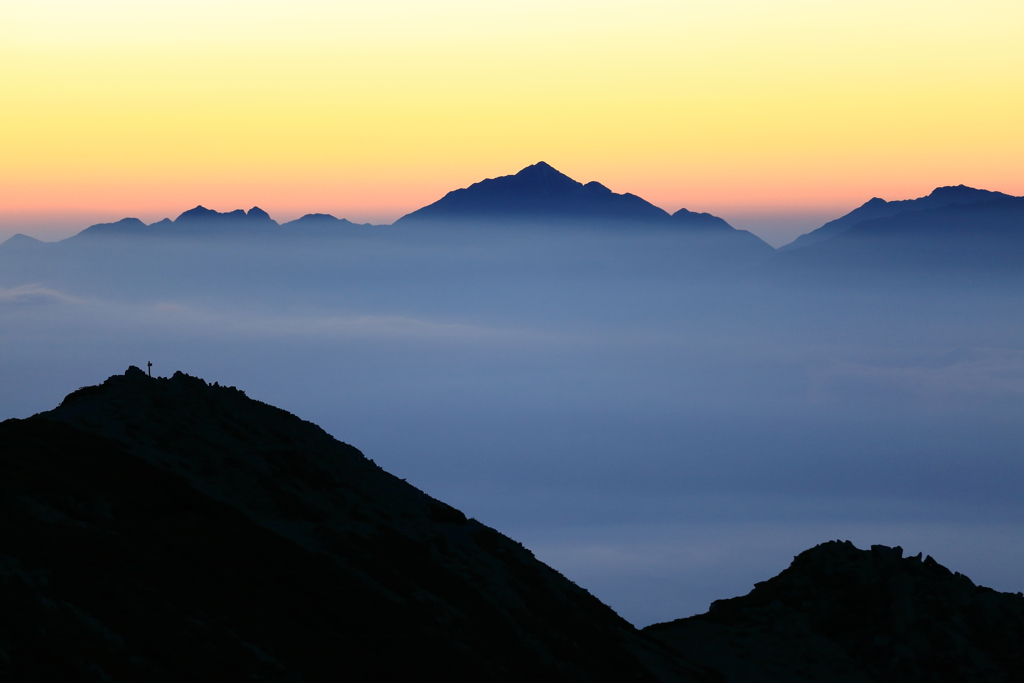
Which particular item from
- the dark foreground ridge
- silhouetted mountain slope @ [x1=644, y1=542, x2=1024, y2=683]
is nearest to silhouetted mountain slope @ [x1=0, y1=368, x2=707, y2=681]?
the dark foreground ridge

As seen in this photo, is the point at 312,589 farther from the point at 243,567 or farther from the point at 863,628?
the point at 863,628

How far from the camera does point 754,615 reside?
225 feet

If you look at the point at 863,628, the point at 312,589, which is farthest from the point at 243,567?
the point at 863,628

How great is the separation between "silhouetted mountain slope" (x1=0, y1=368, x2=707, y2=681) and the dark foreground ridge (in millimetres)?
107

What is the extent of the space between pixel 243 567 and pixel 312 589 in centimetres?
311

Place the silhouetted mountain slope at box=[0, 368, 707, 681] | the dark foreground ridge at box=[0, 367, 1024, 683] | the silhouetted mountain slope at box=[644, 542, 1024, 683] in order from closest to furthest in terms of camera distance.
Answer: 1. the silhouetted mountain slope at box=[0, 368, 707, 681]
2. the dark foreground ridge at box=[0, 367, 1024, 683]
3. the silhouetted mountain slope at box=[644, 542, 1024, 683]

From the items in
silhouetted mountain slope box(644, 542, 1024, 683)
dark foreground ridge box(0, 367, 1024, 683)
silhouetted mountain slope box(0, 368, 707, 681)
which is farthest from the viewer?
silhouetted mountain slope box(644, 542, 1024, 683)

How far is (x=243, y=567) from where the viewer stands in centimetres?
4166

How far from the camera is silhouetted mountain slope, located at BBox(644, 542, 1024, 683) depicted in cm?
6091

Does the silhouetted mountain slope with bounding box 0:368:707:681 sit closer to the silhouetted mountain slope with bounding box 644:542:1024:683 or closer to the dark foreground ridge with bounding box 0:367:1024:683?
the dark foreground ridge with bounding box 0:367:1024:683

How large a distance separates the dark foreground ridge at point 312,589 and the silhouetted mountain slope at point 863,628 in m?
0.16

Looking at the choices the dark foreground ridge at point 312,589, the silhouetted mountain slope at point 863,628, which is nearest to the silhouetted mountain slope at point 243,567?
the dark foreground ridge at point 312,589

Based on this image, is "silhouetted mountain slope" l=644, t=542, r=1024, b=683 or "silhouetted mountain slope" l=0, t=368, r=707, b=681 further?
"silhouetted mountain slope" l=644, t=542, r=1024, b=683

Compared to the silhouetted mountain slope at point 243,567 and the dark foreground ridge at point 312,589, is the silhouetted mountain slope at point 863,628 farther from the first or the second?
the silhouetted mountain slope at point 243,567
